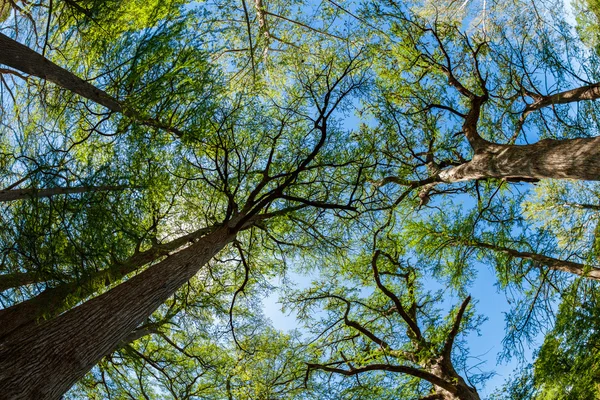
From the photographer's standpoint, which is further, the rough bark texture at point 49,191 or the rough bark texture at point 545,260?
the rough bark texture at point 545,260

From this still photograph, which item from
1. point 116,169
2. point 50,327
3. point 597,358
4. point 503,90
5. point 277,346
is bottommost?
point 597,358

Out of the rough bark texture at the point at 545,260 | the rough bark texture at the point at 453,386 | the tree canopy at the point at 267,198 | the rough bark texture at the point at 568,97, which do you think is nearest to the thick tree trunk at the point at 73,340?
the tree canopy at the point at 267,198

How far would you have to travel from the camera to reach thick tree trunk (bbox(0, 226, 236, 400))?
2.11 m

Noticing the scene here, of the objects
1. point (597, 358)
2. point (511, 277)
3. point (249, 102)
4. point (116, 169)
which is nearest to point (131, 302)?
point (116, 169)

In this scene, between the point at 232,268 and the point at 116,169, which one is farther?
the point at 232,268

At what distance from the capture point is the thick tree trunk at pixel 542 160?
10.9 ft

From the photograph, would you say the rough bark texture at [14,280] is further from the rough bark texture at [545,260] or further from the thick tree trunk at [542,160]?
the rough bark texture at [545,260]

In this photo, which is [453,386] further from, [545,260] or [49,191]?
[49,191]

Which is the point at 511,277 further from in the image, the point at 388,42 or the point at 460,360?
the point at 388,42

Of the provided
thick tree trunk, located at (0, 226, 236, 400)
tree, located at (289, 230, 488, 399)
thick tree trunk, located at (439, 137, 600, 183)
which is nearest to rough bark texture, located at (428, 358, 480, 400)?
tree, located at (289, 230, 488, 399)

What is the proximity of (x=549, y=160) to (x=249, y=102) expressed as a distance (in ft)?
13.7

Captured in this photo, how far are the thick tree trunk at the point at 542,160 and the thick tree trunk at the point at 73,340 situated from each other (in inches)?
158

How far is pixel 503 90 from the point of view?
7191 mm

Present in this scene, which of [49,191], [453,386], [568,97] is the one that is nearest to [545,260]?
[568,97]
